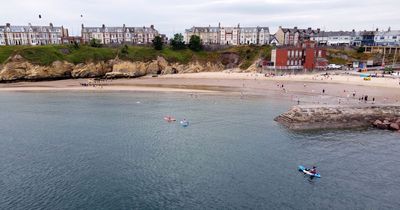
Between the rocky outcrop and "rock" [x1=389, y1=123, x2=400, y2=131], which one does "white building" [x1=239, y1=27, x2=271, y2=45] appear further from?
"rock" [x1=389, y1=123, x2=400, y2=131]

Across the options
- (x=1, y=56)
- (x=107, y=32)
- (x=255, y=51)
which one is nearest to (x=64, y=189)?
(x=1, y=56)

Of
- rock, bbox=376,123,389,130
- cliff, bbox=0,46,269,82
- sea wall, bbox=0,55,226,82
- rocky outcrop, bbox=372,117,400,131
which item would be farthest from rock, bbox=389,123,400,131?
sea wall, bbox=0,55,226,82

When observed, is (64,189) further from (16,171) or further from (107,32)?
(107,32)

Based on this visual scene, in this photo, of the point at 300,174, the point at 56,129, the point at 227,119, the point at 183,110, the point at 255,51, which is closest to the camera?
the point at 300,174

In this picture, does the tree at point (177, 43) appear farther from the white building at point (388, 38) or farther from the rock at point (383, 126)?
the rock at point (383, 126)

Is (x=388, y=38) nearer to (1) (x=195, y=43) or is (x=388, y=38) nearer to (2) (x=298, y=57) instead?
(2) (x=298, y=57)

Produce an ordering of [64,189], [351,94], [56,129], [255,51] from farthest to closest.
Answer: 1. [255,51]
2. [351,94]
3. [56,129]
4. [64,189]
